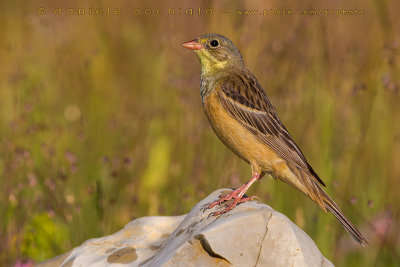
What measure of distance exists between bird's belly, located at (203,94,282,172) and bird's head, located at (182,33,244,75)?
506 mm

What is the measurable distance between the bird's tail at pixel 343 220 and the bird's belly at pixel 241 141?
1.39ft

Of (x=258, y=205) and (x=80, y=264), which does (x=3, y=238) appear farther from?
(x=258, y=205)

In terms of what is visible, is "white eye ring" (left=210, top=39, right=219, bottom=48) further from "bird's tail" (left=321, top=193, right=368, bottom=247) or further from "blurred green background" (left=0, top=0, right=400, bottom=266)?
"bird's tail" (left=321, top=193, right=368, bottom=247)

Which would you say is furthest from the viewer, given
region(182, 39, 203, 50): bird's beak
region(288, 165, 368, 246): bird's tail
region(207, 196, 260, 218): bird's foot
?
region(182, 39, 203, 50): bird's beak

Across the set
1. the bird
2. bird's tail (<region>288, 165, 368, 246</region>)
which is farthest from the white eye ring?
bird's tail (<region>288, 165, 368, 246</region>)

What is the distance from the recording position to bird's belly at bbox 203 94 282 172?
4148 mm

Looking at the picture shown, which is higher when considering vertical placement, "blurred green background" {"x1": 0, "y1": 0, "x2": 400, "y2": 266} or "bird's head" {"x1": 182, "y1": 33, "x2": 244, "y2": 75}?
"bird's head" {"x1": 182, "y1": 33, "x2": 244, "y2": 75}

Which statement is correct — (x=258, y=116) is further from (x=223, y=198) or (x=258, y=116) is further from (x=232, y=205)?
(x=232, y=205)

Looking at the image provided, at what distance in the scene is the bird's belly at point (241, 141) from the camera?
13.6ft

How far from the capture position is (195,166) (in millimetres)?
5043

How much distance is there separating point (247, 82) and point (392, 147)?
5.66 ft

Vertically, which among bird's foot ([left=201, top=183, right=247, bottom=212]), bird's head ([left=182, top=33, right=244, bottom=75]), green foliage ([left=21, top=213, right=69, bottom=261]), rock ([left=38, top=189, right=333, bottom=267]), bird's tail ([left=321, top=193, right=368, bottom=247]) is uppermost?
bird's head ([left=182, top=33, right=244, bottom=75])

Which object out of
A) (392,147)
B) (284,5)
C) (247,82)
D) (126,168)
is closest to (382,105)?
→ (392,147)

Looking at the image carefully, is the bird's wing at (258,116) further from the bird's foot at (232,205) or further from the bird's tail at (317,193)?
the bird's foot at (232,205)
